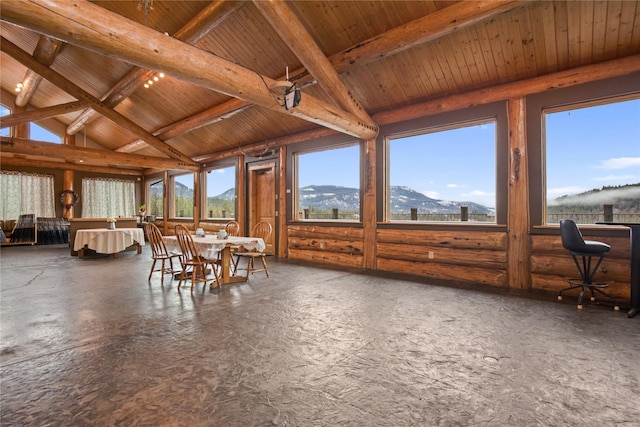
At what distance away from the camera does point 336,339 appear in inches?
98.9

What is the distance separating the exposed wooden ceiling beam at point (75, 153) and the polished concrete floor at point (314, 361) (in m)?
5.18

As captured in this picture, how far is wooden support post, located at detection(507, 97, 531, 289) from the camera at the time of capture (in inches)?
165

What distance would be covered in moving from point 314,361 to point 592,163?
483cm

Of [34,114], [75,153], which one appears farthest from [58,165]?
[75,153]

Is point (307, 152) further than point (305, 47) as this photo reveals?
Yes

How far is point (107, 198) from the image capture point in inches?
483

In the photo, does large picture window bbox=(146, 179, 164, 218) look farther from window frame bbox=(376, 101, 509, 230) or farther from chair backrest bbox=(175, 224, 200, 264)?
window frame bbox=(376, 101, 509, 230)

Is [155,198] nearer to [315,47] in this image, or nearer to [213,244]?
[213,244]

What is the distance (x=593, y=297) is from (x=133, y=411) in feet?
15.0

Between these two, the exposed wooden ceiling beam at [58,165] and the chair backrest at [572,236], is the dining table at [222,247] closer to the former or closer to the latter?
the chair backrest at [572,236]

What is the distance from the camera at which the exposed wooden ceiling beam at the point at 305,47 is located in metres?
3.66

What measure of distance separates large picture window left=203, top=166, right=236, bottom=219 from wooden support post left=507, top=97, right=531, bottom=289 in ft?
22.0

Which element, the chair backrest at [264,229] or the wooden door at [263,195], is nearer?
the chair backrest at [264,229]

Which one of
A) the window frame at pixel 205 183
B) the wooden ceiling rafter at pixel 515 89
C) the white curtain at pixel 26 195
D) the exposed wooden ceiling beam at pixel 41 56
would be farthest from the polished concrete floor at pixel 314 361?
the white curtain at pixel 26 195
